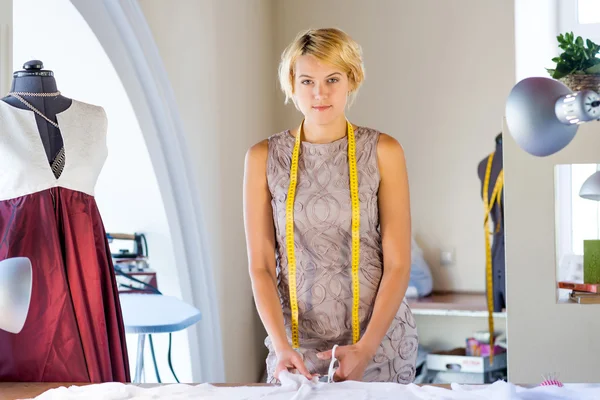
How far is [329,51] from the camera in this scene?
1.78 m

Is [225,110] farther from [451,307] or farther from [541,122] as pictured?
[541,122]

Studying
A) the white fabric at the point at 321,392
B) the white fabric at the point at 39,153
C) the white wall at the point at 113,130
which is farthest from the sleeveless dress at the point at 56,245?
the white wall at the point at 113,130

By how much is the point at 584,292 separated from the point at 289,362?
0.87 meters

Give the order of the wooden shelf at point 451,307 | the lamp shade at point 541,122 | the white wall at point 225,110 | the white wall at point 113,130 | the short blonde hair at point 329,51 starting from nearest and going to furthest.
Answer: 1. the lamp shade at point 541,122
2. the short blonde hair at point 329,51
3. the white wall at point 113,130
4. the white wall at point 225,110
5. the wooden shelf at point 451,307

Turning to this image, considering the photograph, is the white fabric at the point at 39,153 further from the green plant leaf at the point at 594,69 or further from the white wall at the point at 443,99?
the white wall at the point at 443,99

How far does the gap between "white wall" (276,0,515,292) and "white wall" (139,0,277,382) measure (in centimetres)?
82

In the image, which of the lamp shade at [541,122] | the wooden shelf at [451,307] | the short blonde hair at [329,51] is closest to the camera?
the lamp shade at [541,122]

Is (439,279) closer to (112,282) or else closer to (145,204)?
(145,204)

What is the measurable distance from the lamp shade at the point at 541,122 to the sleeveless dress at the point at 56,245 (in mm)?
1168

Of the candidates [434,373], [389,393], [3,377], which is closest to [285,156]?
[389,393]

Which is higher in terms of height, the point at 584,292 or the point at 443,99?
the point at 443,99

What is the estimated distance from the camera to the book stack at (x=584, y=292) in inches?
80.0

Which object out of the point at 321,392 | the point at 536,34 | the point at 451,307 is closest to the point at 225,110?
the point at 451,307

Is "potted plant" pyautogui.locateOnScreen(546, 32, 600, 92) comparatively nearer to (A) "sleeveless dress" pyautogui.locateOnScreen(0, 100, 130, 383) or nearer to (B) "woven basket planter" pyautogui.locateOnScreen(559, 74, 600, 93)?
(B) "woven basket planter" pyautogui.locateOnScreen(559, 74, 600, 93)
